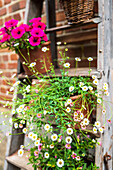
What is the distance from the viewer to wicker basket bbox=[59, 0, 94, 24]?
107 centimetres

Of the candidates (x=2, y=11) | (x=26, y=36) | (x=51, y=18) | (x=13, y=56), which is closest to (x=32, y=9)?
(x=51, y=18)

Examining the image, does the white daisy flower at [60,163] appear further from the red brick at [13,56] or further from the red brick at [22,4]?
the red brick at [22,4]

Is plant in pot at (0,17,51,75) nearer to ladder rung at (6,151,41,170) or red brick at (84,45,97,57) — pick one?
red brick at (84,45,97,57)

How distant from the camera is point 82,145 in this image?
106cm

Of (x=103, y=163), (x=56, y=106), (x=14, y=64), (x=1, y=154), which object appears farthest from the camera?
(x=14, y=64)

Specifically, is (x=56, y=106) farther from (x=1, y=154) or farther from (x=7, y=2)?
(x=7, y=2)

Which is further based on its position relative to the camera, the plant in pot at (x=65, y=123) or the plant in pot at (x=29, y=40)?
the plant in pot at (x=29, y=40)

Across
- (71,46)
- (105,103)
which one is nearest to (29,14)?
(71,46)

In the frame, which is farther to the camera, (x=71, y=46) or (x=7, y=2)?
(x=7, y=2)

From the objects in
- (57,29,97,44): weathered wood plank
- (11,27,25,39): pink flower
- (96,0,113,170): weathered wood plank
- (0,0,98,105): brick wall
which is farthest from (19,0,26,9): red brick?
(96,0,113,170): weathered wood plank

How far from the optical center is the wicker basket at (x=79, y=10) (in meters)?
1.07

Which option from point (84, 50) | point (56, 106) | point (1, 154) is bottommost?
point (1, 154)

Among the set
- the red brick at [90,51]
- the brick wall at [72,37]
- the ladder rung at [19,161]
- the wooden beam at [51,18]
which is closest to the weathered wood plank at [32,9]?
the wooden beam at [51,18]

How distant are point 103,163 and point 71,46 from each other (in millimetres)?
987
